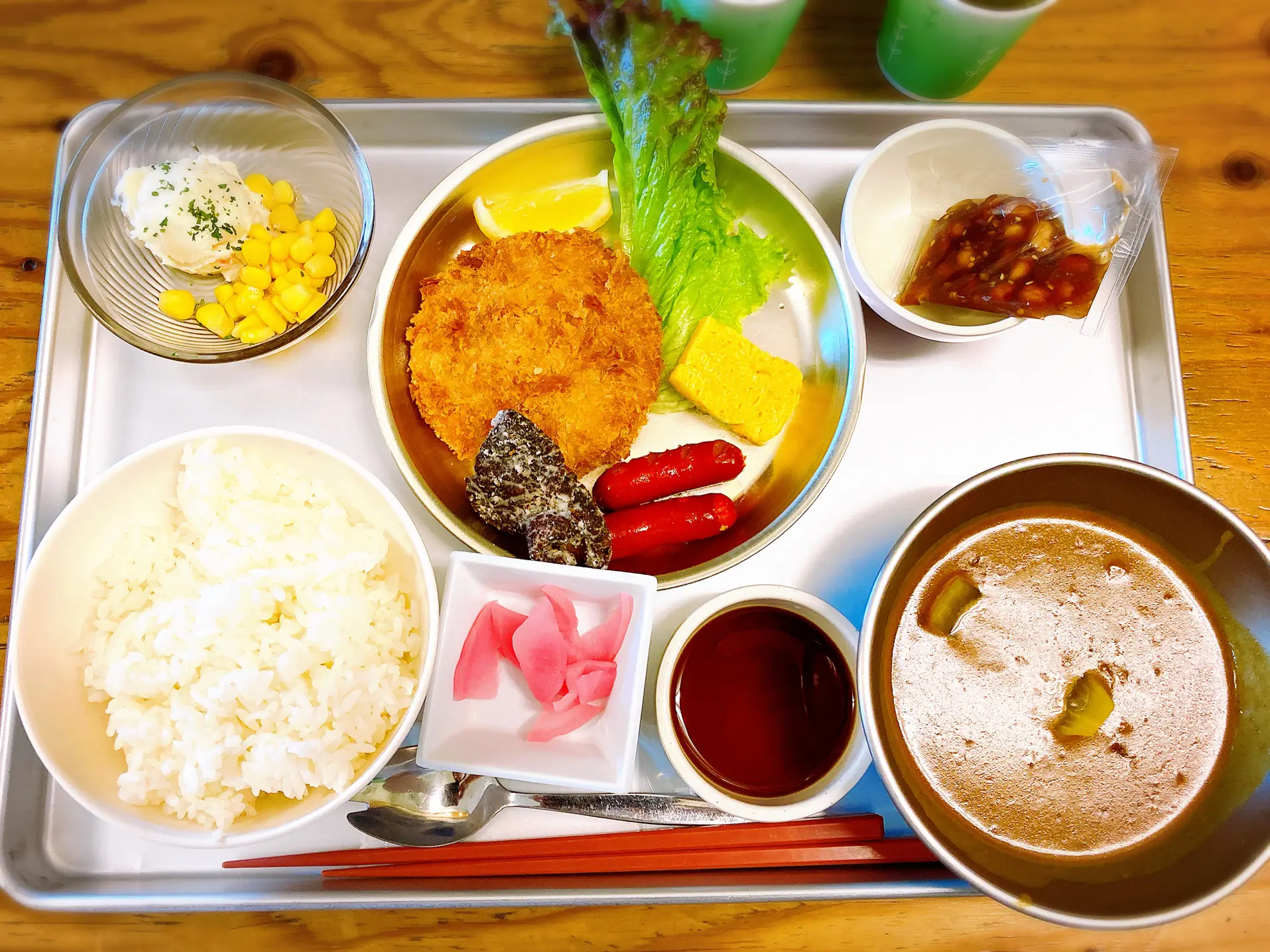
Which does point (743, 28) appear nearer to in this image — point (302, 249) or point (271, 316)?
point (302, 249)

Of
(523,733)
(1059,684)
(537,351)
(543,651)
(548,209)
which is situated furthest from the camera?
(548,209)

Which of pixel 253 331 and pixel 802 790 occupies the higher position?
pixel 253 331

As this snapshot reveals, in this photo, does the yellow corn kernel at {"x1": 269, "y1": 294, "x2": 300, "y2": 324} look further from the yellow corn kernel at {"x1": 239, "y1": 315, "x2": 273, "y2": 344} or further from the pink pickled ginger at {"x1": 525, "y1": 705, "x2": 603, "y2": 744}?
the pink pickled ginger at {"x1": 525, "y1": 705, "x2": 603, "y2": 744}

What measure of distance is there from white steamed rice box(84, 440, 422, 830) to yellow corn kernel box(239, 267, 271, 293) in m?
0.55

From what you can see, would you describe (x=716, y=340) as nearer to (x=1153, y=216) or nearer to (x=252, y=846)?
(x=1153, y=216)

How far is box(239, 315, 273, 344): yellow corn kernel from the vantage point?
2.14 m

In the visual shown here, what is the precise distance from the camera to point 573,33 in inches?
83.9

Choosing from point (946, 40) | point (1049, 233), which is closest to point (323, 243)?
point (946, 40)

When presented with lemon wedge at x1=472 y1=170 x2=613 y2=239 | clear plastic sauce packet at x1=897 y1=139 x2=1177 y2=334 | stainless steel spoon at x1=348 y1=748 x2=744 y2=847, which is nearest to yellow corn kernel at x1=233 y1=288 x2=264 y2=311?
lemon wedge at x1=472 y1=170 x2=613 y2=239

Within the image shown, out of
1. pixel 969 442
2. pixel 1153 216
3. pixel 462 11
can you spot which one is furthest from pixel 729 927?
pixel 462 11

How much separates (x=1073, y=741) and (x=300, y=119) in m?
2.38

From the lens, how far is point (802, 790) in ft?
6.07

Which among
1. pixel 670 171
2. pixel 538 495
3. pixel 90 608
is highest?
pixel 670 171

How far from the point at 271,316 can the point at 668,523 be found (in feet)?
3.78
